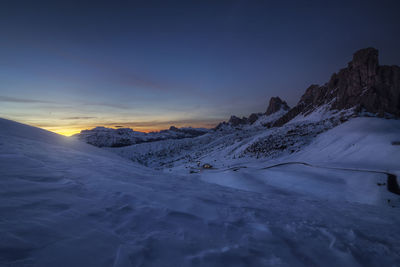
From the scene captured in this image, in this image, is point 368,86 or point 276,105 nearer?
point 368,86

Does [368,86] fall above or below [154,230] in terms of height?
above

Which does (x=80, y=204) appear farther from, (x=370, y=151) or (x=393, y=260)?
(x=370, y=151)

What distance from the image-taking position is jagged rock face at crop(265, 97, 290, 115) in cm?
16550

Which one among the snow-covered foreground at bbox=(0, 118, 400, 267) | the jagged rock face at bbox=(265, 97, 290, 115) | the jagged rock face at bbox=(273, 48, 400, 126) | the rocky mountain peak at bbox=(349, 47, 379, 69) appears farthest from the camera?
the jagged rock face at bbox=(265, 97, 290, 115)

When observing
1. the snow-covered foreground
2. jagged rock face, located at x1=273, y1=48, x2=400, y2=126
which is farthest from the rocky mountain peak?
the snow-covered foreground

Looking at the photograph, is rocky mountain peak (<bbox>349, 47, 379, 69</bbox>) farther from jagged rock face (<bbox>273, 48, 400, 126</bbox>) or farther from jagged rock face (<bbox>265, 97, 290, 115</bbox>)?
jagged rock face (<bbox>265, 97, 290, 115</bbox>)

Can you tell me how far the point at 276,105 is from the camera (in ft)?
545

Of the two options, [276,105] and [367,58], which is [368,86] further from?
[276,105]

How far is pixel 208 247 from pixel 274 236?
1177 mm

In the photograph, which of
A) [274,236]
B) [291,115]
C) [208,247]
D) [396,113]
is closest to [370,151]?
[274,236]

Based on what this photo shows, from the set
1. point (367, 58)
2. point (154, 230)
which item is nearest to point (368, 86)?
point (367, 58)

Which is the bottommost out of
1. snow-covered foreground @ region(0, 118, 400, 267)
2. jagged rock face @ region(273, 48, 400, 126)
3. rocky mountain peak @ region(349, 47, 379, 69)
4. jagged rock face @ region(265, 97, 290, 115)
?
snow-covered foreground @ region(0, 118, 400, 267)

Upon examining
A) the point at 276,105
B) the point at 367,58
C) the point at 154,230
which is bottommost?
the point at 154,230

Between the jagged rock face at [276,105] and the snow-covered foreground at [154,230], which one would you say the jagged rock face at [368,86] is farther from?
the jagged rock face at [276,105]
